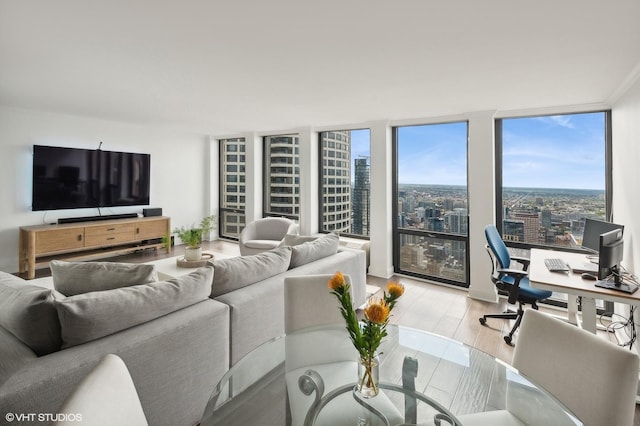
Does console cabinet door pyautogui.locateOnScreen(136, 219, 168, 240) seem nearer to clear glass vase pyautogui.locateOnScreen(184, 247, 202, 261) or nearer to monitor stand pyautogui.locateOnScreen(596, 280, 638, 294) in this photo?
clear glass vase pyautogui.locateOnScreen(184, 247, 202, 261)

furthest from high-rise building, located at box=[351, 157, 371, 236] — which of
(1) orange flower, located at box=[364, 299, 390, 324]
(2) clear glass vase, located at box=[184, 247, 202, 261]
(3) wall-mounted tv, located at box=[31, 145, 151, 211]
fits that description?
(1) orange flower, located at box=[364, 299, 390, 324]

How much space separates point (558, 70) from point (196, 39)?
9.70 feet

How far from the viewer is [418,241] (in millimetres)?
4855

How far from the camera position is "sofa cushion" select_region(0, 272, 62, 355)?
1349 millimetres

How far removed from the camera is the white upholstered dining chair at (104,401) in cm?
71

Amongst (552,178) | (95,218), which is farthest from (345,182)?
(95,218)

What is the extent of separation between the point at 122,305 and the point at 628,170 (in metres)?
4.14

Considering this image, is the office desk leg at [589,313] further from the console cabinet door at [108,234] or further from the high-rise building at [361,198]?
the console cabinet door at [108,234]

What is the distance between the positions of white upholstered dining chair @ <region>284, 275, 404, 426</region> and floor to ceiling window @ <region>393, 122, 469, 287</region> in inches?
124

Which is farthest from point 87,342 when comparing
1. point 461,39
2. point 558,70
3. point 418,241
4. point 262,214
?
point 262,214

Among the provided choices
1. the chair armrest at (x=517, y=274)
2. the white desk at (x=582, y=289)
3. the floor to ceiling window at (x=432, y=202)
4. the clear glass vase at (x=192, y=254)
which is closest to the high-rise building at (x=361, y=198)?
the floor to ceiling window at (x=432, y=202)

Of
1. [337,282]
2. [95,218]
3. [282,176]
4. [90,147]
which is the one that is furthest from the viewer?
[282,176]

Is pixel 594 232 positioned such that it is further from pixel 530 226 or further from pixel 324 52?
pixel 324 52

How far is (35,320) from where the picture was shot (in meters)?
1.35
